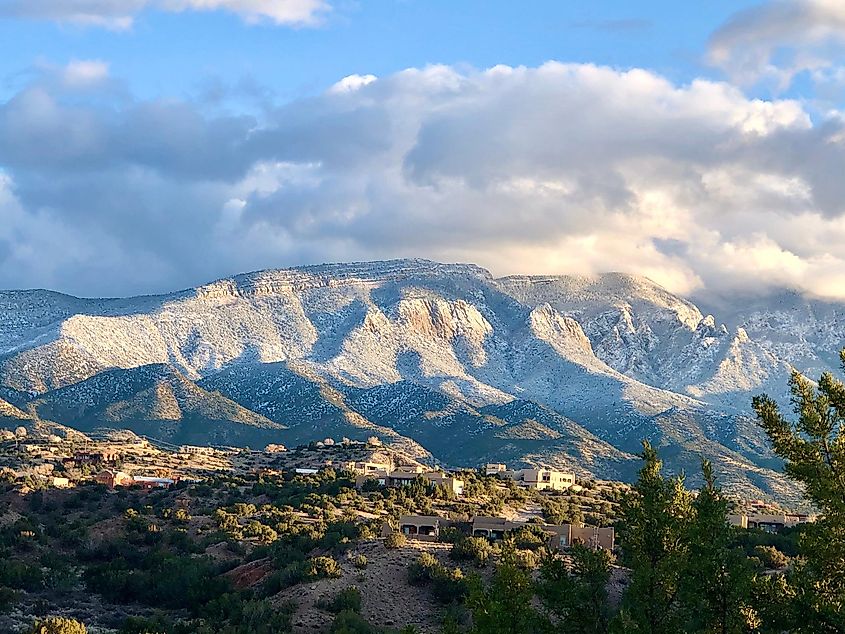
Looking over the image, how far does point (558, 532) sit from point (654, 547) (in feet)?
129

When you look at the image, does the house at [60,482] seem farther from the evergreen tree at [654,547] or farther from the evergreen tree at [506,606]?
the evergreen tree at [654,547]

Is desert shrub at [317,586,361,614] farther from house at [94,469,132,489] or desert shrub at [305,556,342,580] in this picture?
house at [94,469,132,489]

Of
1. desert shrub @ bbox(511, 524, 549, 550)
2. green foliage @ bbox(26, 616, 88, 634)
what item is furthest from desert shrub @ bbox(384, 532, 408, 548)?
green foliage @ bbox(26, 616, 88, 634)

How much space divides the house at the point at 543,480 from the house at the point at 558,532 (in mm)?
31397

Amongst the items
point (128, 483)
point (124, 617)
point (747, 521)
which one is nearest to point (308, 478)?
point (128, 483)

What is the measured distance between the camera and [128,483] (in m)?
108

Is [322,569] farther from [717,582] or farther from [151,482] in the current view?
[151,482]

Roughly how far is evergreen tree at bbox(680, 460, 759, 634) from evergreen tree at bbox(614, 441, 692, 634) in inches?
25.1

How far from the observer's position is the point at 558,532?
240 feet

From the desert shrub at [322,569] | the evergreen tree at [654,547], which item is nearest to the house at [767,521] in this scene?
the desert shrub at [322,569]

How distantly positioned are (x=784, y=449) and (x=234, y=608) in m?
34.8

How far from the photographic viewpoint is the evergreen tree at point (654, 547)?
1304 inches

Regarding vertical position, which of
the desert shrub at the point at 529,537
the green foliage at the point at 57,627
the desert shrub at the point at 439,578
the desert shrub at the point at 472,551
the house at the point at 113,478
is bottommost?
the green foliage at the point at 57,627

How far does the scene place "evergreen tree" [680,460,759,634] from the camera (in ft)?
102
